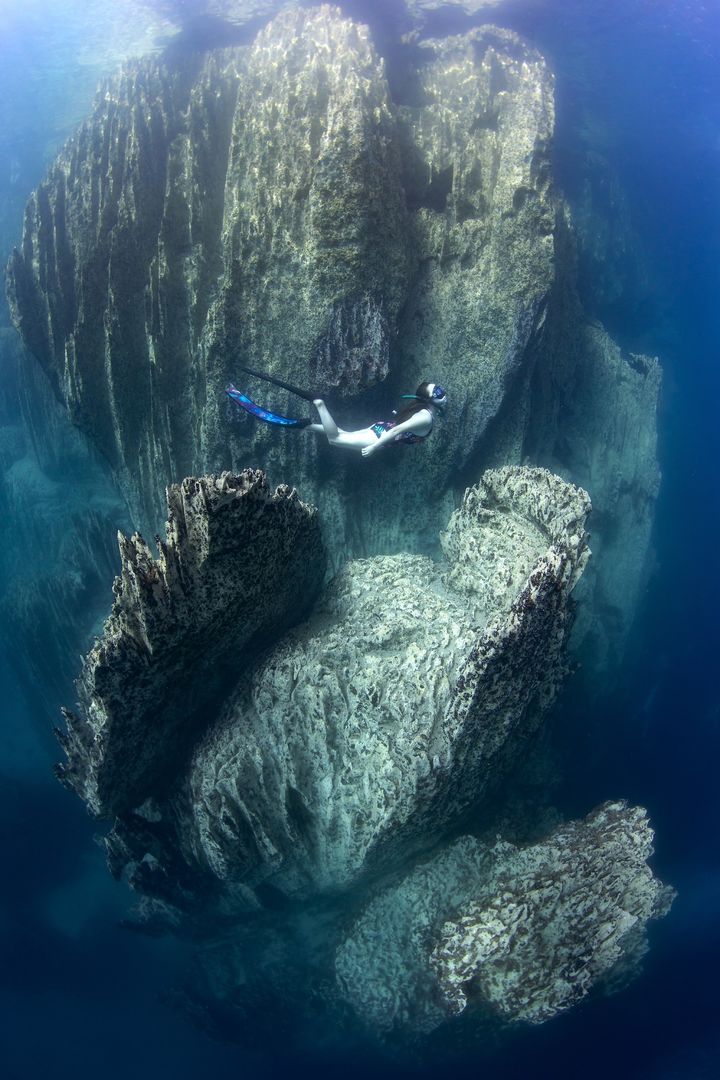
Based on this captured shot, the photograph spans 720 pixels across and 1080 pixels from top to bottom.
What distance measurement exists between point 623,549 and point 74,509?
361 inches

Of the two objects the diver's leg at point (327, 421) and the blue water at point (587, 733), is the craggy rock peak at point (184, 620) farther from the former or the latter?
the blue water at point (587, 733)

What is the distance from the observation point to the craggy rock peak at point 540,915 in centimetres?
474

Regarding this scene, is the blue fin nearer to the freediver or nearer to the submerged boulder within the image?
the freediver

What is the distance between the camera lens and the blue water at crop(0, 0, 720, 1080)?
27.2 feet

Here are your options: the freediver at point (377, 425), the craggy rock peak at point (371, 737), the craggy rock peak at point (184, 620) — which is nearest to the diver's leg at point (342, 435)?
the freediver at point (377, 425)

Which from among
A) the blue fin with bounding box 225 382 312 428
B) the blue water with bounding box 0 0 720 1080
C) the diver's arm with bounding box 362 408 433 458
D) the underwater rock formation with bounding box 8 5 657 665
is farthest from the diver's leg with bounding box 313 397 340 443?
the blue water with bounding box 0 0 720 1080

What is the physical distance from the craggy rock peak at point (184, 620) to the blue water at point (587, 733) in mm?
5402

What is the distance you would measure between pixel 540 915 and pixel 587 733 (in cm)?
466

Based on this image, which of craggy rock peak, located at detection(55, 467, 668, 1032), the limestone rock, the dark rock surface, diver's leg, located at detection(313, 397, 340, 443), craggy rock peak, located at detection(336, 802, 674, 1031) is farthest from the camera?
diver's leg, located at detection(313, 397, 340, 443)

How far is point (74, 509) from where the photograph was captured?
938 centimetres

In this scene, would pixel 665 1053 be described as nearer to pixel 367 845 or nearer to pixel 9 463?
pixel 367 845

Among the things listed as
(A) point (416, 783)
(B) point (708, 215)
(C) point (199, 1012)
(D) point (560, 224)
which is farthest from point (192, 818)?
(B) point (708, 215)

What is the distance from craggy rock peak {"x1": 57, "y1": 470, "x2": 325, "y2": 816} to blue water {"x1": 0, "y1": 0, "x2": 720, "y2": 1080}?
5.40m

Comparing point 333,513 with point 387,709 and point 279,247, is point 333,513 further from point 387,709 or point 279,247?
point 387,709
